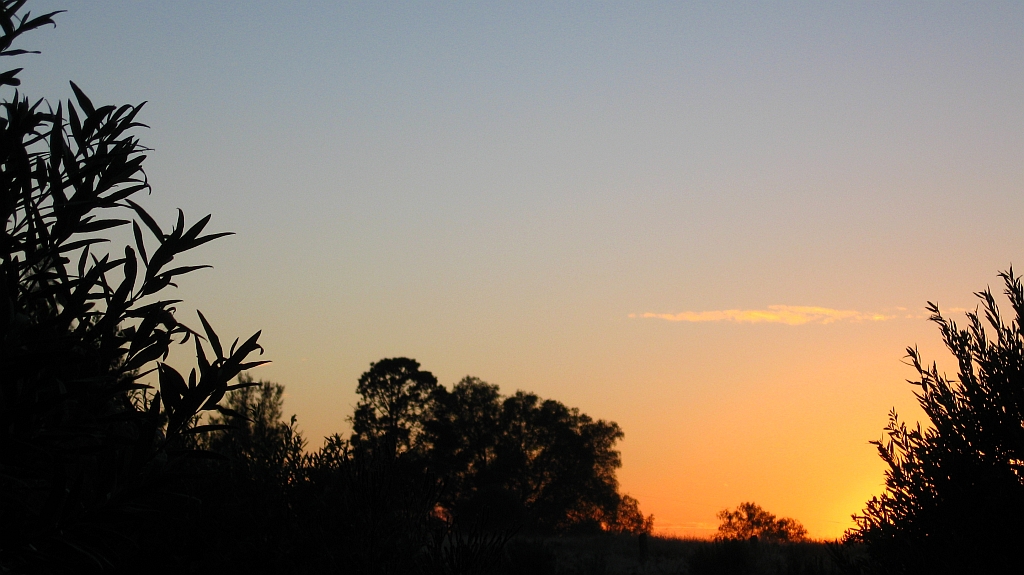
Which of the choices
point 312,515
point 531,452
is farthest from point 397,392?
point 312,515

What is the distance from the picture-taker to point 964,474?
27.6 ft

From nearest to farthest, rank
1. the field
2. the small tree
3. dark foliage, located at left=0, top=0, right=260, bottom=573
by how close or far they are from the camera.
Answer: dark foliage, located at left=0, top=0, right=260, bottom=573
the field
the small tree

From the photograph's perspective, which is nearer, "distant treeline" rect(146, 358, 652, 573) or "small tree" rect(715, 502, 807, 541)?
"distant treeline" rect(146, 358, 652, 573)

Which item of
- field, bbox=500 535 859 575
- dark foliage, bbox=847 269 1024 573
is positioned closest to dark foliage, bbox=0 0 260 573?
dark foliage, bbox=847 269 1024 573

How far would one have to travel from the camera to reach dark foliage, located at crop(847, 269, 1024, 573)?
8.05m

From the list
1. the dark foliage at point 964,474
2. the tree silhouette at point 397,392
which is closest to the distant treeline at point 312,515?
the dark foliage at point 964,474

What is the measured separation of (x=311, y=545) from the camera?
35.8 ft

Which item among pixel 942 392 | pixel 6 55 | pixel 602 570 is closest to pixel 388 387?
pixel 602 570

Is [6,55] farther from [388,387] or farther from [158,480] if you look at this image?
[388,387]

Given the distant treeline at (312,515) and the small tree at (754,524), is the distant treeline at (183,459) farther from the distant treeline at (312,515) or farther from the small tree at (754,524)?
the small tree at (754,524)

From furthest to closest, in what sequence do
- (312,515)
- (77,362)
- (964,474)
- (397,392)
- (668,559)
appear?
(397,392)
(668,559)
(312,515)
(964,474)
(77,362)

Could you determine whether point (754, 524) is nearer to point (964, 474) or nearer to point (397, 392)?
point (397, 392)

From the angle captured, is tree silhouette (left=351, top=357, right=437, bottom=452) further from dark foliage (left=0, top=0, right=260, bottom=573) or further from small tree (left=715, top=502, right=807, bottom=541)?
dark foliage (left=0, top=0, right=260, bottom=573)

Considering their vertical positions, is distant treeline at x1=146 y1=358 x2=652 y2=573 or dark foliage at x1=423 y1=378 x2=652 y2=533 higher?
dark foliage at x1=423 y1=378 x2=652 y2=533
